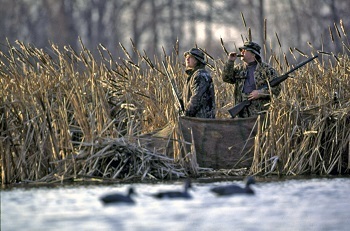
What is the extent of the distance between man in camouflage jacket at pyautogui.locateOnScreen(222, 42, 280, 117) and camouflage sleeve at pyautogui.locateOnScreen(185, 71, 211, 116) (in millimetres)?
279

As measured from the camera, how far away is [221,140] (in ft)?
44.5

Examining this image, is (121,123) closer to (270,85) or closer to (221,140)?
(221,140)

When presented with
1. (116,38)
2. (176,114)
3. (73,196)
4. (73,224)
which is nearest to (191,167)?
(176,114)

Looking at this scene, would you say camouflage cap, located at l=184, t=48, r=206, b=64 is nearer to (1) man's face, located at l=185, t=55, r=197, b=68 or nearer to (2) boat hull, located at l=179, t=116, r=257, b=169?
(1) man's face, located at l=185, t=55, r=197, b=68

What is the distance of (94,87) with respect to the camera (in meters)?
12.8

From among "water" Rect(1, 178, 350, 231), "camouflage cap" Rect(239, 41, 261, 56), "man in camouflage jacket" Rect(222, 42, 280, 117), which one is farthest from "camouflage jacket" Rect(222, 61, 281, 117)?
"water" Rect(1, 178, 350, 231)

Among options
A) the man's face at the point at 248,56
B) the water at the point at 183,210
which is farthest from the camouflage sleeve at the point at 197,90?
the water at the point at 183,210

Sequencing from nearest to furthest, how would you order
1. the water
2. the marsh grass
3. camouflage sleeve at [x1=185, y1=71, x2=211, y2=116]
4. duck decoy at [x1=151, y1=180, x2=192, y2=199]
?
the water → duck decoy at [x1=151, y1=180, x2=192, y2=199] → the marsh grass → camouflage sleeve at [x1=185, y1=71, x2=211, y2=116]

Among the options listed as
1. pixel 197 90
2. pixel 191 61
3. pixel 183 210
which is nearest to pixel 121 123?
pixel 197 90

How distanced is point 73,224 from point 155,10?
42892mm

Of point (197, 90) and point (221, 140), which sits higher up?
point (197, 90)

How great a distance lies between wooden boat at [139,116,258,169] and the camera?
44.0 feet

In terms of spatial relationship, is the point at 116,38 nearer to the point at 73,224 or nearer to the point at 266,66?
the point at 266,66

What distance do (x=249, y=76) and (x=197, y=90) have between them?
2.08ft
